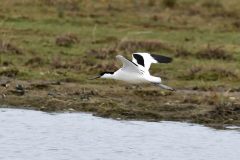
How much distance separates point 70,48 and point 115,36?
2.08m

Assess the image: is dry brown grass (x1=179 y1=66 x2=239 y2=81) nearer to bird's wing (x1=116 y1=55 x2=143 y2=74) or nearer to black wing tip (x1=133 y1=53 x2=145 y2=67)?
black wing tip (x1=133 y1=53 x2=145 y2=67)

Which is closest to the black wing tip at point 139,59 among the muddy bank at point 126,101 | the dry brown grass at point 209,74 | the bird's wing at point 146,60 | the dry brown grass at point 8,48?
the bird's wing at point 146,60

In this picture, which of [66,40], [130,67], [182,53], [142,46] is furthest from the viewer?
[66,40]

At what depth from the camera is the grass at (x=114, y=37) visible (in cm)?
1531

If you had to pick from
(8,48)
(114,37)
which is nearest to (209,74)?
(8,48)

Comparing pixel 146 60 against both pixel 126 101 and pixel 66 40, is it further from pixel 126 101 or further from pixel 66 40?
pixel 66 40

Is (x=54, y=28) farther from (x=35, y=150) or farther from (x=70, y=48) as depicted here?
(x=35, y=150)

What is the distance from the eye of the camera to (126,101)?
1295 cm

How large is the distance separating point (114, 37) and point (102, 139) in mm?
8301

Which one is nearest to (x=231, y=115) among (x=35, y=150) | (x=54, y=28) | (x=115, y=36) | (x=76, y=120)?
(x=76, y=120)

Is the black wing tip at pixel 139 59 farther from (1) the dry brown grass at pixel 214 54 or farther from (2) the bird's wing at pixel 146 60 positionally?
(1) the dry brown grass at pixel 214 54

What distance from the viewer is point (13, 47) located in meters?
16.5

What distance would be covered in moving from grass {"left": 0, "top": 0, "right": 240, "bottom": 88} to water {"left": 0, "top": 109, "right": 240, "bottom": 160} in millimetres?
2591

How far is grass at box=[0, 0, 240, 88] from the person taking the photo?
15.3m
